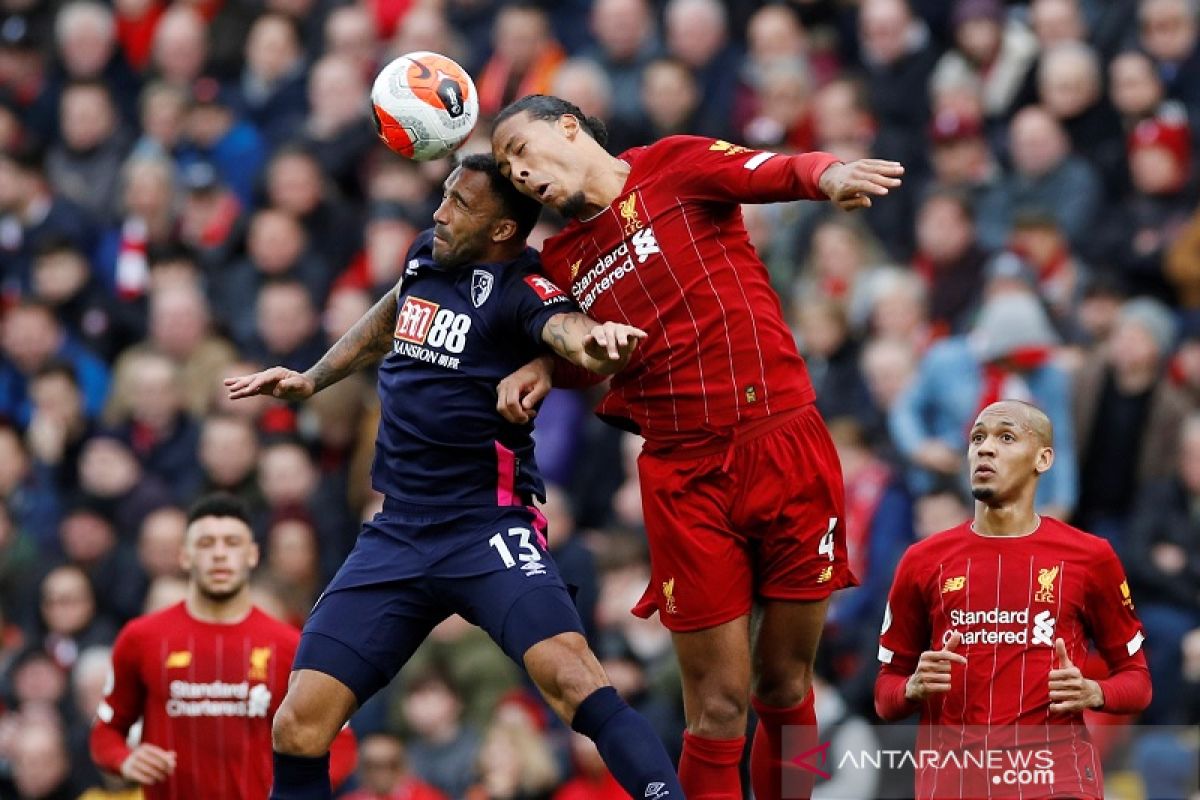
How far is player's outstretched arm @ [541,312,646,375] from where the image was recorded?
7891 mm

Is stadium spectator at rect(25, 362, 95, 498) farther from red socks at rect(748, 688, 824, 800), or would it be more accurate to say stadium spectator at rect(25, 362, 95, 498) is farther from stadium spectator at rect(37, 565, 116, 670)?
red socks at rect(748, 688, 824, 800)

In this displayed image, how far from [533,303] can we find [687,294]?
0.54 m

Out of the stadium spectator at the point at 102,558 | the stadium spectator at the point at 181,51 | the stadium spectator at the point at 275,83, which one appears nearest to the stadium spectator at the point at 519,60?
the stadium spectator at the point at 275,83

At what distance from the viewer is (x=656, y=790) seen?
7934mm

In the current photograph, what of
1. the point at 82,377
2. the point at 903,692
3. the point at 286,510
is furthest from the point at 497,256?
the point at 82,377

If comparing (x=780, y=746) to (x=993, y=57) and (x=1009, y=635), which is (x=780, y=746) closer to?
(x=1009, y=635)

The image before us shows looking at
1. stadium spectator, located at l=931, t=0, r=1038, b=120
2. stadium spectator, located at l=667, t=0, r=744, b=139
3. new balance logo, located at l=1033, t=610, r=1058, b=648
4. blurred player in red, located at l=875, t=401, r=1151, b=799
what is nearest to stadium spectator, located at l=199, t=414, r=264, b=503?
stadium spectator, located at l=667, t=0, r=744, b=139

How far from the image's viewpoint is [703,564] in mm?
8430

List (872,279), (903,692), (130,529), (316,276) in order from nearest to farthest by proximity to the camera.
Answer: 1. (903,692)
2. (872,279)
3. (130,529)
4. (316,276)

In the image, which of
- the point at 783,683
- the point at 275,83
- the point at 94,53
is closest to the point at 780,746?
the point at 783,683

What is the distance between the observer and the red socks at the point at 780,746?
28.9 ft

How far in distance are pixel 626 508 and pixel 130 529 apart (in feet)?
10.2

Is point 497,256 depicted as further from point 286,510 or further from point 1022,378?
Result: point 286,510

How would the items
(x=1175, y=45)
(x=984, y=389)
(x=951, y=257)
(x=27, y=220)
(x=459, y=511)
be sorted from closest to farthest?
1. (x=459, y=511)
2. (x=984, y=389)
3. (x=951, y=257)
4. (x=1175, y=45)
5. (x=27, y=220)
